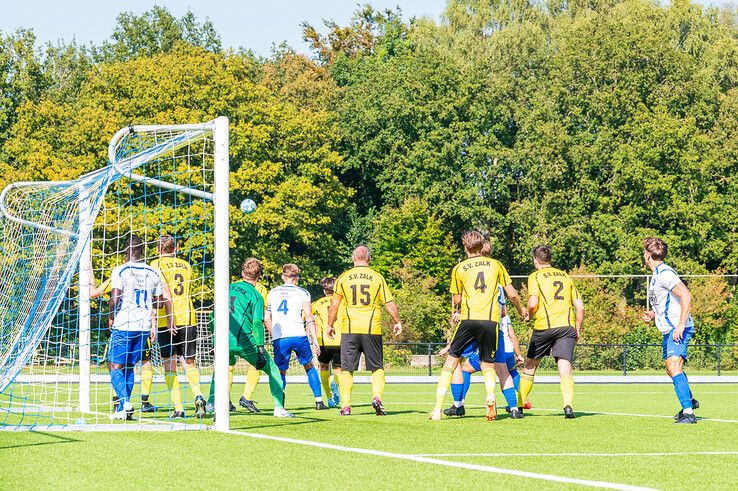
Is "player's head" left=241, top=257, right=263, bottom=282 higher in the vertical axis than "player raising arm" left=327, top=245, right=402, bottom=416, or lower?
higher

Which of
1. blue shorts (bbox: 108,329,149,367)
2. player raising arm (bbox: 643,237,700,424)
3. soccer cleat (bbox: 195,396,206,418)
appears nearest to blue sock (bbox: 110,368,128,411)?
blue shorts (bbox: 108,329,149,367)

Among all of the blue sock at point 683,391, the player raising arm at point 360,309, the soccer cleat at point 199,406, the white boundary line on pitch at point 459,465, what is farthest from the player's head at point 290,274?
the blue sock at point 683,391

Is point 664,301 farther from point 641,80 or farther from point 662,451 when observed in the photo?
point 641,80

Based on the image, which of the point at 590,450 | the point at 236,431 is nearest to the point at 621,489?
the point at 590,450

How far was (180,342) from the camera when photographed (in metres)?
14.5

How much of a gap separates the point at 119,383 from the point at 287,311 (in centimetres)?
339

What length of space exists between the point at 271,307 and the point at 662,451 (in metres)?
7.42

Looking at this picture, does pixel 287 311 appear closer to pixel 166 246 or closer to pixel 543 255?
pixel 166 246

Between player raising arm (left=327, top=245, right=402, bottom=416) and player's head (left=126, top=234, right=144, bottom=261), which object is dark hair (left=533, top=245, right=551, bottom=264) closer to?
player raising arm (left=327, top=245, right=402, bottom=416)

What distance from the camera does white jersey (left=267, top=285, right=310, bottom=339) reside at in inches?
638

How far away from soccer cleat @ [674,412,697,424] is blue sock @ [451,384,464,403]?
8.95 feet

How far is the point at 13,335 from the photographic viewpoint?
14.2m

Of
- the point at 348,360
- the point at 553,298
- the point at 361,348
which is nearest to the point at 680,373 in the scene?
the point at 553,298

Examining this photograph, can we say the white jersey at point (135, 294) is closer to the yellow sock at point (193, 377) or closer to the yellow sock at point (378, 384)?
the yellow sock at point (193, 377)
